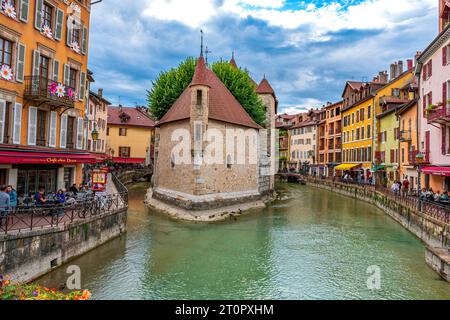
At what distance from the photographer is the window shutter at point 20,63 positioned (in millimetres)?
13711

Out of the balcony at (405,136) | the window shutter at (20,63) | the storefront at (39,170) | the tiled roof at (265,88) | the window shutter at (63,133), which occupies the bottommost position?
the storefront at (39,170)

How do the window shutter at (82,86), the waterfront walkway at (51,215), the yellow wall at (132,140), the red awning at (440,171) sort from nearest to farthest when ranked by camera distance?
the waterfront walkway at (51,215) → the red awning at (440,171) → the window shutter at (82,86) → the yellow wall at (132,140)

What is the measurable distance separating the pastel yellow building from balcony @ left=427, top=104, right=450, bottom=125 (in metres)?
40.4

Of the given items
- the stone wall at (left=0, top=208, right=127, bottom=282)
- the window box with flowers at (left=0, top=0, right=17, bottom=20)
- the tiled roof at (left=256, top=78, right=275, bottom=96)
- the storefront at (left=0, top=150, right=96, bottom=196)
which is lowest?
the stone wall at (left=0, top=208, right=127, bottom=282)

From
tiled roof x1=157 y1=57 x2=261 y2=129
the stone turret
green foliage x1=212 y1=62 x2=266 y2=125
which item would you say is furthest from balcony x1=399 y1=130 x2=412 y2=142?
the stone turret

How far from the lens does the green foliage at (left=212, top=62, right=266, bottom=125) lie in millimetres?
29875

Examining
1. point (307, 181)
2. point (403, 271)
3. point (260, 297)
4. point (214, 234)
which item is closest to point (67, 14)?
point (214, 234)

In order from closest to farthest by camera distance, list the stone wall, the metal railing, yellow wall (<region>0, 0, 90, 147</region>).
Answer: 1. the stone wall
2. yellow wall (<region>0, 0, 90, 147</region>)
3. the metal railing

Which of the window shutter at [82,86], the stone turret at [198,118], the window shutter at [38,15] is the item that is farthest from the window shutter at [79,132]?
the stone turret at [198,118]

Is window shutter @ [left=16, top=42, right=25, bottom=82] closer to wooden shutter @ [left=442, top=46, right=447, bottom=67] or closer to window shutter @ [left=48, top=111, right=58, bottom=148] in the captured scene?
window shutter @ [left=48, top=111, right=58, bottom=148]

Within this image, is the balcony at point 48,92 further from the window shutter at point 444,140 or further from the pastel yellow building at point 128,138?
the pastel yellow building at point 128,138

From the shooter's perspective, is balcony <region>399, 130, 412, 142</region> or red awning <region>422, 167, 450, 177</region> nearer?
red awning <region>422, 167, 450, 177</region>

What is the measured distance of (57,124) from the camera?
1605cm

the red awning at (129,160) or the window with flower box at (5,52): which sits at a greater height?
the window with flower box at (5,52)
